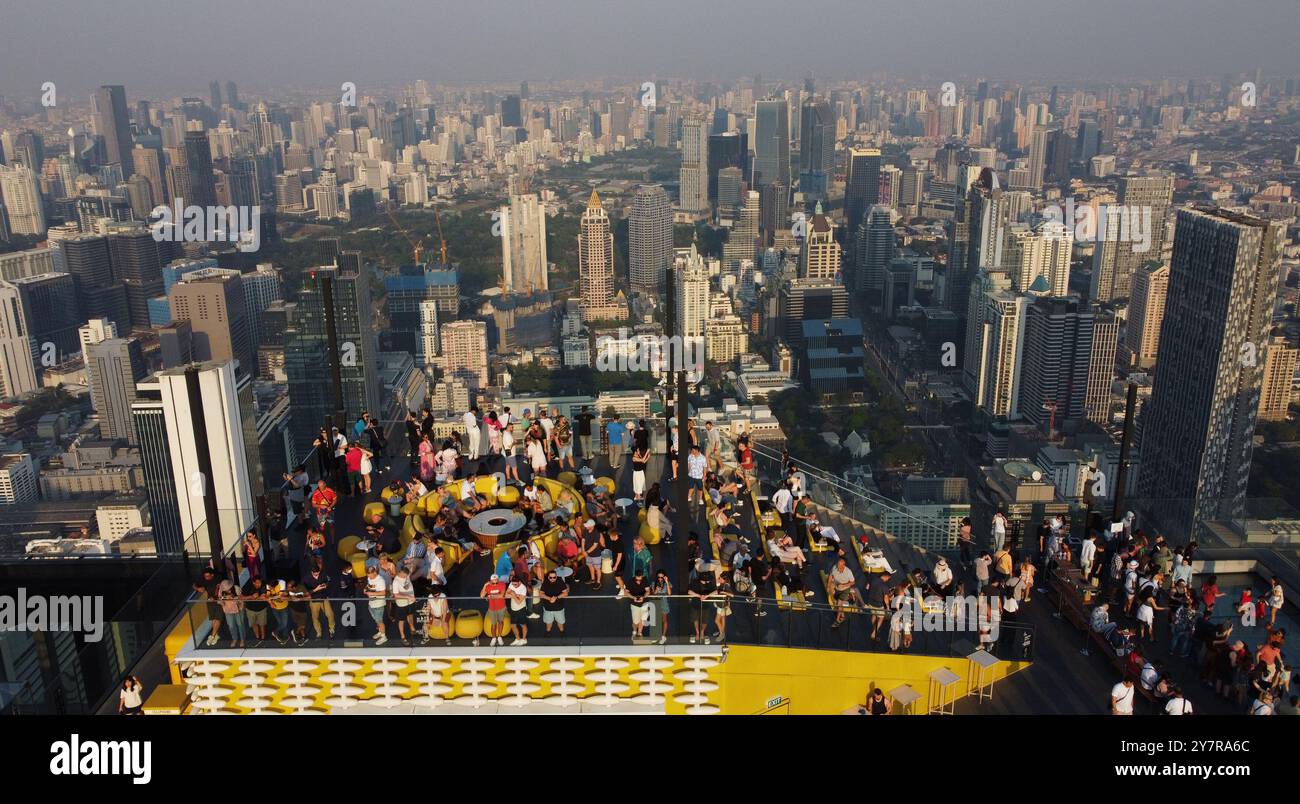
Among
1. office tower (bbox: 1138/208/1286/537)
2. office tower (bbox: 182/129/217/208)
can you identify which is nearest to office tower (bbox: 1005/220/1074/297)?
office tower (bbox: 1138/208/1286/537)

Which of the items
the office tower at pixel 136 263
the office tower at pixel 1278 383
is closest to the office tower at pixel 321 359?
the office tower at pixel 136 263

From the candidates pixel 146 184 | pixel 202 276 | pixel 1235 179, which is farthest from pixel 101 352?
pixel 1235 179

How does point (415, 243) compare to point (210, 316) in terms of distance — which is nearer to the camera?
point (210, 316)

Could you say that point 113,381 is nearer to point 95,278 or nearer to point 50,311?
point 50,311

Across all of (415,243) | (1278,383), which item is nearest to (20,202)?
(415,243)

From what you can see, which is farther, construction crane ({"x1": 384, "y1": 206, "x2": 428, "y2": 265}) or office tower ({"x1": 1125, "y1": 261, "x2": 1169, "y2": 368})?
Result: construction crane ({"x1": 384, "y1": 206, "x2": 428, "y2": 265})

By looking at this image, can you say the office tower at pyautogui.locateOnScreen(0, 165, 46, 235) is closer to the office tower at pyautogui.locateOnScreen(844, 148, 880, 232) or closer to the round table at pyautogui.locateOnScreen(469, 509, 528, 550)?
the office tower at pyautogui.locateOnScreen(844, 148, 880, 232)
